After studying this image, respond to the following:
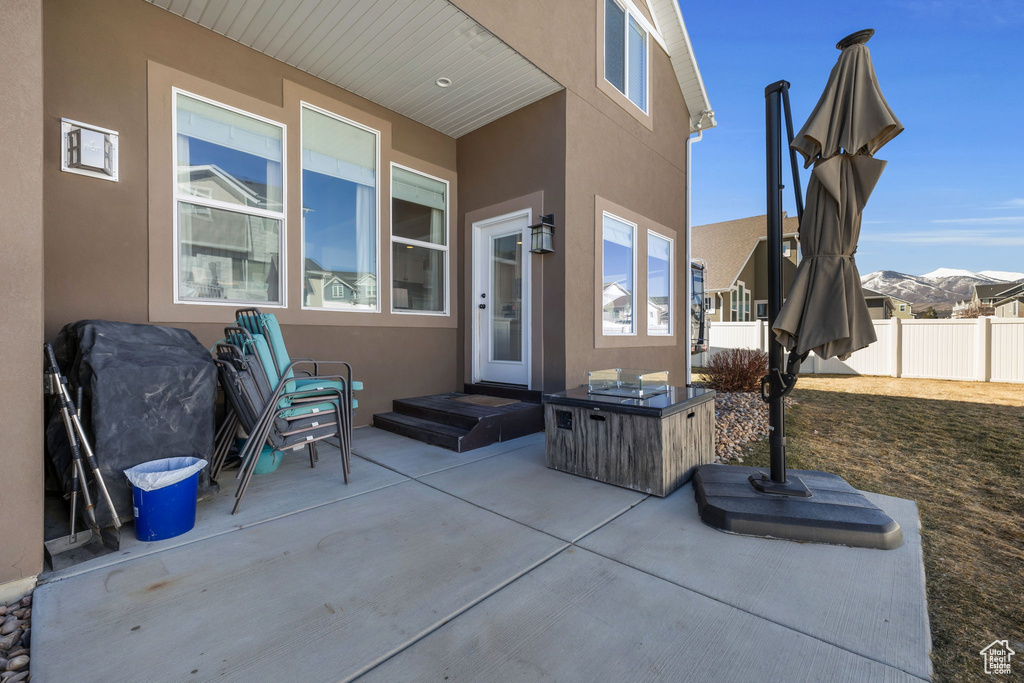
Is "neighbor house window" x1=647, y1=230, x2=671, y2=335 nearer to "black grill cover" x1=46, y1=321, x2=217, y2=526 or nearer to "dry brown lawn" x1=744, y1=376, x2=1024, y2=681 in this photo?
"dry brown lawn" x1=744, y1=376, x2=1024, y2=681

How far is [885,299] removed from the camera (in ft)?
71.7

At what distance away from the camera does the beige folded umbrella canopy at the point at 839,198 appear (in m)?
2.16

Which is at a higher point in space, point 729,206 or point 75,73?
point 729,206

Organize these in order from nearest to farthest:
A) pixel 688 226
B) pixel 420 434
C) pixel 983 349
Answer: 1. pixel 420 434
2. pixel 688 226
3. pixel 983 349

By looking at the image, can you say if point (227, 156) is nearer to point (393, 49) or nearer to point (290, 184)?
point (290, 184)

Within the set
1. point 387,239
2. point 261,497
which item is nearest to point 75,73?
point 387,239

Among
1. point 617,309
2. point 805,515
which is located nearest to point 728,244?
point 617,309

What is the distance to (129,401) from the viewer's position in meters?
2.27

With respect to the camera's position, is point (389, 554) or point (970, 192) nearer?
point (389, 554)

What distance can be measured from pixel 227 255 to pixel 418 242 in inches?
83.6

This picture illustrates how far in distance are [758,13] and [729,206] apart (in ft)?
35.0

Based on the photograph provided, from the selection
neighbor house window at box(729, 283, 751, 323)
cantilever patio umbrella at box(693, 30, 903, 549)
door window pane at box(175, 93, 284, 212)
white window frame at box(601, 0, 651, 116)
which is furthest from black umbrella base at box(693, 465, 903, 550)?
neighbor house window at box(729, 283, 751, 323)

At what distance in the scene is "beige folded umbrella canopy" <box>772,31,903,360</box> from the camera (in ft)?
7.08

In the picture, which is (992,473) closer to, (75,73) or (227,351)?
(227,351)
